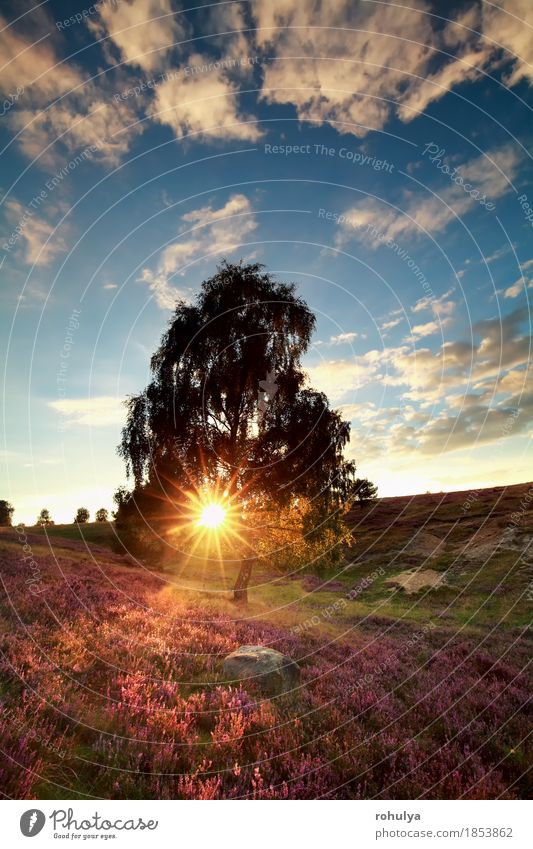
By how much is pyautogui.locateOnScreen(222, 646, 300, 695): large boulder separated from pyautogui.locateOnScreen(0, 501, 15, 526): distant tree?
109 m

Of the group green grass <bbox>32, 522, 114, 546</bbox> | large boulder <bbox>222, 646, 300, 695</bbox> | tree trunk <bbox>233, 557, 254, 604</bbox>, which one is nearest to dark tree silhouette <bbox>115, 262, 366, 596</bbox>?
tree trunk <bbox>233, 557, 254, 604</bbox>

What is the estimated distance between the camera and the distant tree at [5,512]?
9477 centimetres

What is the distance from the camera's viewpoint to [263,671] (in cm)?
682

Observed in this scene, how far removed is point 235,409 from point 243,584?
8652mm

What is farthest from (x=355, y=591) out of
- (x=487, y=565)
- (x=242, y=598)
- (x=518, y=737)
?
(x=518, y=737)

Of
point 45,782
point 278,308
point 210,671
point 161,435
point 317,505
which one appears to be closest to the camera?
point 45,782

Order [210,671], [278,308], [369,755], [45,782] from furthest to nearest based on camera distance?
[278,308] < [210,671] < [369,755] < [45,782]

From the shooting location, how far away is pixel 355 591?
27375mm

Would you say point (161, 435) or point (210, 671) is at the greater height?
point (161, 435)

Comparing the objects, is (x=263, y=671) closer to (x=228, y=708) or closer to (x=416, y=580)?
(x=228, y=708)

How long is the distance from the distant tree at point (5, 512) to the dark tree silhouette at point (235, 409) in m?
101

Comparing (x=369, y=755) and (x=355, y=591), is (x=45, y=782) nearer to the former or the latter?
(x=369, y=755)

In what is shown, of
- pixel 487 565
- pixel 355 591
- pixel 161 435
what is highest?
pixel 161 435
